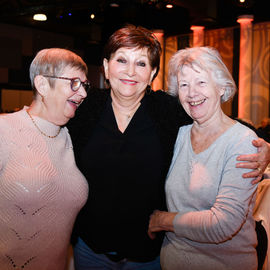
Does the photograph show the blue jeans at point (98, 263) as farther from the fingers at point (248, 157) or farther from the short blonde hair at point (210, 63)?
the short blonde hair at point (210, 63)

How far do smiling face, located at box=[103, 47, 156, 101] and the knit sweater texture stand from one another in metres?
0.52

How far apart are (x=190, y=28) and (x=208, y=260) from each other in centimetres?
908

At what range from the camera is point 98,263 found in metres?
1.86

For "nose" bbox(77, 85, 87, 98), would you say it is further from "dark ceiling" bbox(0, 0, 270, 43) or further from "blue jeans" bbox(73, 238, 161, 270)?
"dark ceiling" bbox(0, 0, 270, 43)

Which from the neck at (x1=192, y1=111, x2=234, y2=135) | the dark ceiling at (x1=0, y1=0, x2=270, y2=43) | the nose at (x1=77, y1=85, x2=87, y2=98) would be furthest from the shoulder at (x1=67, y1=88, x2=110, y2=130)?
the dark ceiling at (x1=0, y1=0, x2=270, y2=43)

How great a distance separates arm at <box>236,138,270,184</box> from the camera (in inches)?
56.0

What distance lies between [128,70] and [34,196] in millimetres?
867

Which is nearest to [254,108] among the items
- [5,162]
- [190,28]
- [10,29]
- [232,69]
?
[232,69]

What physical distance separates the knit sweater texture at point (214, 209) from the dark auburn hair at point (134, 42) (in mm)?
658

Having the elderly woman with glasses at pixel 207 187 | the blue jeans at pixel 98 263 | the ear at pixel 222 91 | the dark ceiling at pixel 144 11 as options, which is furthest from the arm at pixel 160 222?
the dark ceiling at pixel 144 11

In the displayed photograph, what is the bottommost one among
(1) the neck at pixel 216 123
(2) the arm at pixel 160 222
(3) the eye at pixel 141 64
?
(2) the arm at pixel 160 222

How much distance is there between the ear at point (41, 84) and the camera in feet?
5.74

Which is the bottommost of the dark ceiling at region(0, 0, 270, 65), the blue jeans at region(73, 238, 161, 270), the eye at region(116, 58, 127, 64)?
the blue jeans at region(73, 238, 161, 270)

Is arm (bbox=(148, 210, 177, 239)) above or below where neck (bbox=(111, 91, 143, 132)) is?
below
